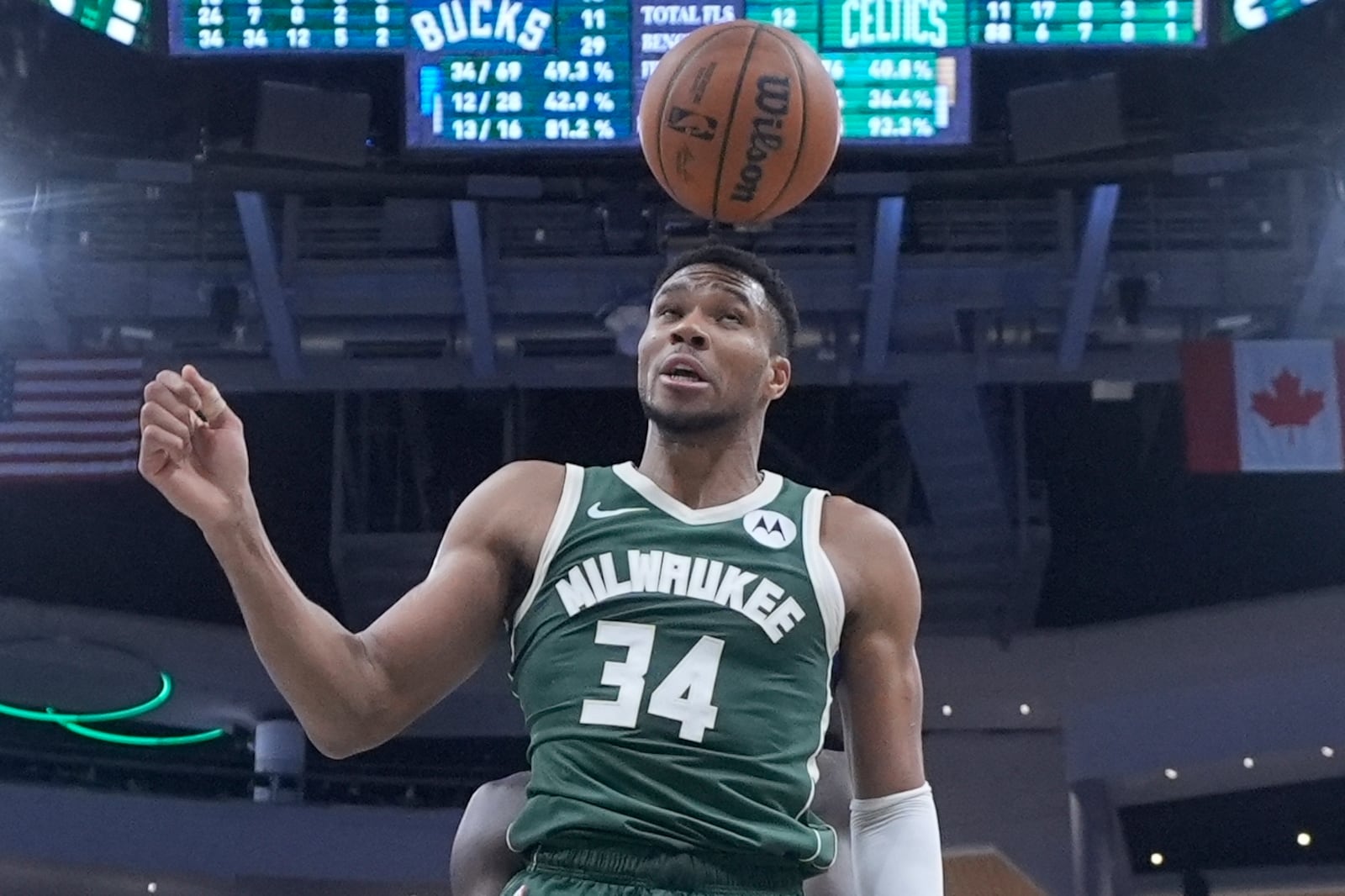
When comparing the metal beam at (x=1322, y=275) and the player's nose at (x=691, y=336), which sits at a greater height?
the metal beam at (x=1322, y=275)

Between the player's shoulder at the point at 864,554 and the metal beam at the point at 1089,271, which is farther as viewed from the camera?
the metal beam at the point at 1089,271

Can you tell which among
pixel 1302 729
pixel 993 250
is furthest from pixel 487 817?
pixel 1302 729

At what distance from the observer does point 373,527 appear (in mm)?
14094

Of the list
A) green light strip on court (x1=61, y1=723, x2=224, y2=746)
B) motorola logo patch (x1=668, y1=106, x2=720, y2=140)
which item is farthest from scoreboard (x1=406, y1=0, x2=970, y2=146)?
green light strip on court (x1=61, y1=723, x2=224, y2=746)

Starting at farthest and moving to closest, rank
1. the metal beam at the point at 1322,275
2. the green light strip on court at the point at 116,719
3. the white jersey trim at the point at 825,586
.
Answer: the green light strip on court at the point at 116,719 → the metal beam at the point at 1322,275 → the white jersey trim at the point at 825,586

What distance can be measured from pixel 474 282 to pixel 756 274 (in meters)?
7.99

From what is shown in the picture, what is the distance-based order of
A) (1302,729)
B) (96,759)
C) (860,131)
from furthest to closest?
(96,759) → (1302,729) → (860,131)

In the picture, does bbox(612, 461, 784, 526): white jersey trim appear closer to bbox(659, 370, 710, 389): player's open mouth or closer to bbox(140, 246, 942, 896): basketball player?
bbox(140, 246, 942, 896): basketball player

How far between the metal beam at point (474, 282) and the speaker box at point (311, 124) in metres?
0.64

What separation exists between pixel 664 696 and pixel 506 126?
22.2 feet

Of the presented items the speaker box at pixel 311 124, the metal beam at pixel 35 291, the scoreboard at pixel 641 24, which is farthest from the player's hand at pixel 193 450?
the metal beam at pixel 35 291

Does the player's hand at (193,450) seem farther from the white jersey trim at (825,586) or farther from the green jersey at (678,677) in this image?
the white jersey trim at (825,586)

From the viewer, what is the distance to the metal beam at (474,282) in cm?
999

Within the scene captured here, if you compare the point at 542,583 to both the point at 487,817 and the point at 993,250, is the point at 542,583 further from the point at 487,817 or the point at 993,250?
the point at 993,250
